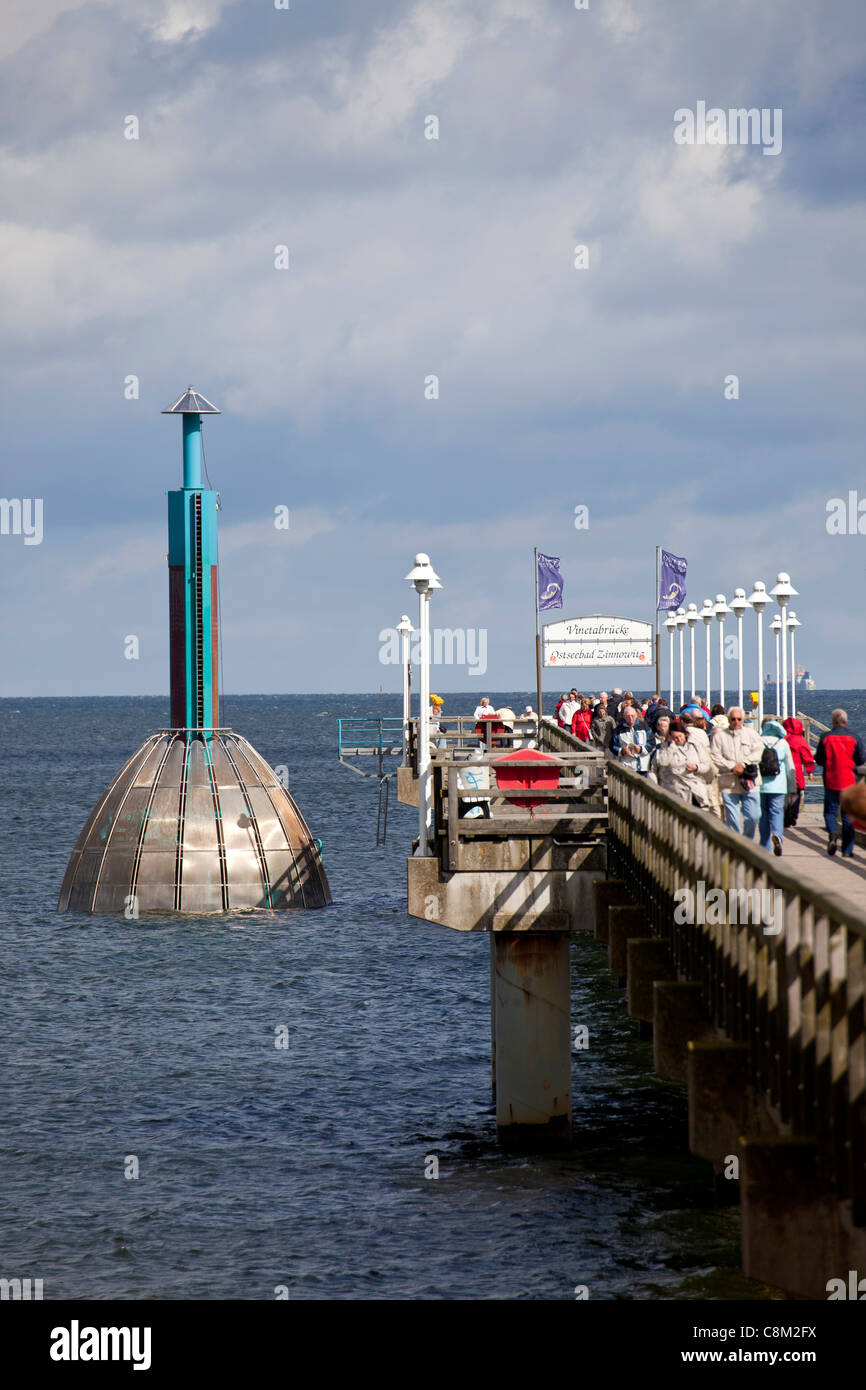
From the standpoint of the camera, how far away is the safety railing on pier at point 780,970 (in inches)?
308

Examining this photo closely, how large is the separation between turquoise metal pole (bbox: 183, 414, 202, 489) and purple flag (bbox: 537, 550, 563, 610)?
9.64 metres

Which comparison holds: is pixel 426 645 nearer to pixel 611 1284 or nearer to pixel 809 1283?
pixel 611 1284

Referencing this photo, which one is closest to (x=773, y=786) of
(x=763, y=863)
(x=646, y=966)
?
(x=646, y=966)

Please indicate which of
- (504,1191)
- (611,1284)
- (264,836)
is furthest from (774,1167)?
(264,836)

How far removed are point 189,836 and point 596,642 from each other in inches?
441

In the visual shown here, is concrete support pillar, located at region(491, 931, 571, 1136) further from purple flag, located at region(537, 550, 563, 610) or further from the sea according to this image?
purple flag, located at region(537, 550, 563, 610)

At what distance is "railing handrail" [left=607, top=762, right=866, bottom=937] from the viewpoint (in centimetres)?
797

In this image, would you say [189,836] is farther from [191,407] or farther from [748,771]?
[748,771]

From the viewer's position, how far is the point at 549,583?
42625mm

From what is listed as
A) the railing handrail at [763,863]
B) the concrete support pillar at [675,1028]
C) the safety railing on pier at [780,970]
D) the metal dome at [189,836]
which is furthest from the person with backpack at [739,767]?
the metal dome at [189,836]

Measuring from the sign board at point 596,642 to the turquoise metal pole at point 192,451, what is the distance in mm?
10051

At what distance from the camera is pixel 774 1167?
8.38m

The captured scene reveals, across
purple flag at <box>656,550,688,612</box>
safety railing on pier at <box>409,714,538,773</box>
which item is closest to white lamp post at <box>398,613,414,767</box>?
safety railing on pier at <box>409,714,538,773</box>

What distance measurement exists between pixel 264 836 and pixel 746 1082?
29.6 m
